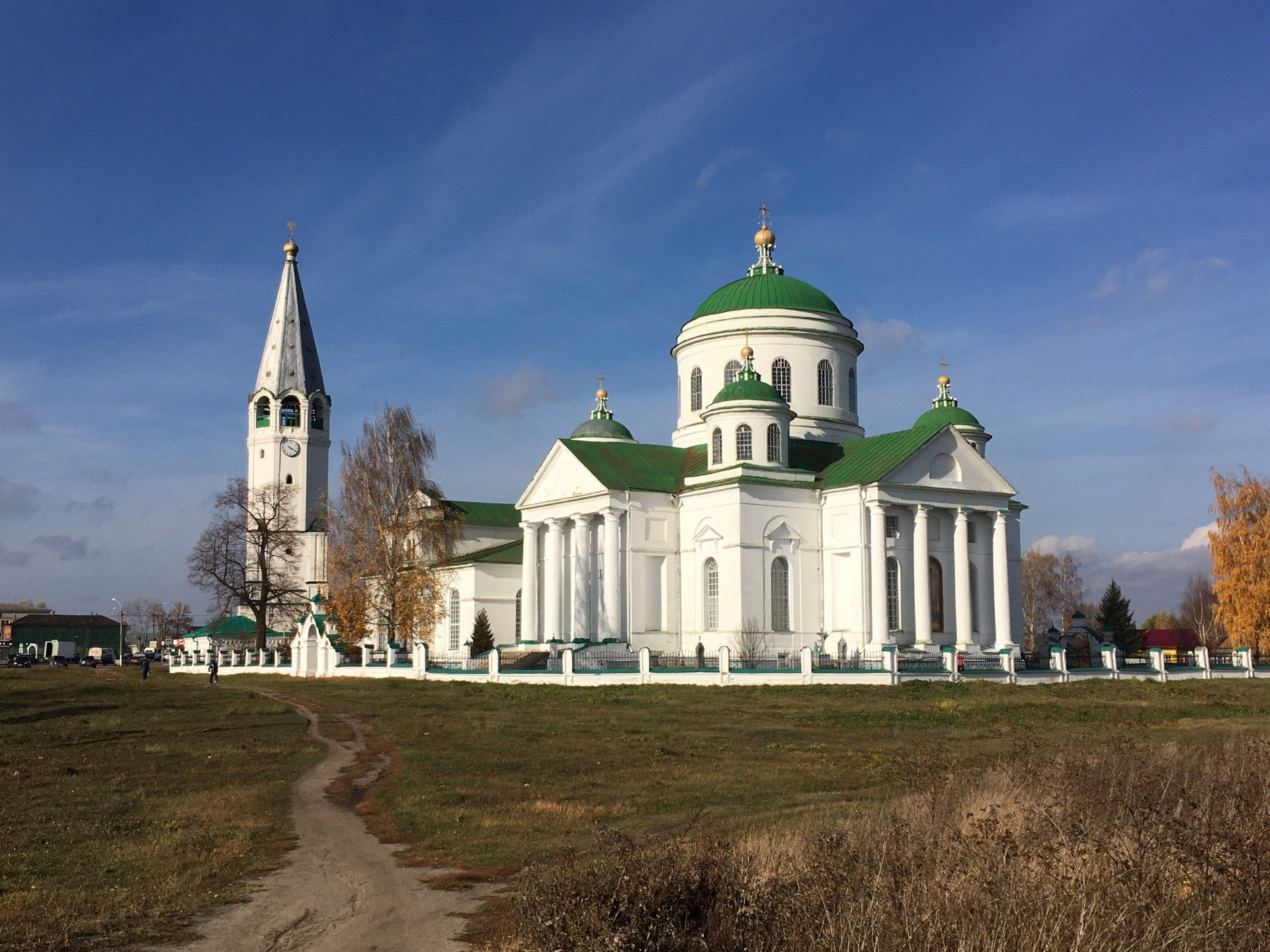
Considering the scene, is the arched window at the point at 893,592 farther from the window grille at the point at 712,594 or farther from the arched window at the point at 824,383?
the arched window at the point at 824,383

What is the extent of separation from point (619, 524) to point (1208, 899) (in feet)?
114

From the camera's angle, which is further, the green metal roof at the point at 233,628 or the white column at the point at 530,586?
the green metal roof at the point at 233,628

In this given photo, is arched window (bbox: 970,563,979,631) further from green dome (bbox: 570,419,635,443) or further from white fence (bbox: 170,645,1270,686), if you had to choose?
green dome (bbox: 570,419,635,443)

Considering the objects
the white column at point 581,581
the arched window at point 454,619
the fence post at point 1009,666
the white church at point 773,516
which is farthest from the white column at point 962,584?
the arched window at point 454,619

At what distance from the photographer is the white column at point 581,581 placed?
44406 mm

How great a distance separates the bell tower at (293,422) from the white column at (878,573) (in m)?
41.4

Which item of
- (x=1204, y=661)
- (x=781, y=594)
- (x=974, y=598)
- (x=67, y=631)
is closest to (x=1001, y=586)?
(x=974, y=598)

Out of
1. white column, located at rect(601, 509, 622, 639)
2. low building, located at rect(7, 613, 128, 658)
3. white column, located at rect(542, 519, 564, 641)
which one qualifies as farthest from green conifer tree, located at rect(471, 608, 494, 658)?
low building, located at rect(7, 613, 128, 658)

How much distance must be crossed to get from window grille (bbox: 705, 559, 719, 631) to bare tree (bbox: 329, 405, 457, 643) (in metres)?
13.5

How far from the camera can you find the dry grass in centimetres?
741

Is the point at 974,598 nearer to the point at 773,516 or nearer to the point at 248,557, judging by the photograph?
the point at 773,516

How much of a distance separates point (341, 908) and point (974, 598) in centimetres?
3603

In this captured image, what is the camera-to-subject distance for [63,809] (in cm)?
1484

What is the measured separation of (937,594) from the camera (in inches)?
1677
